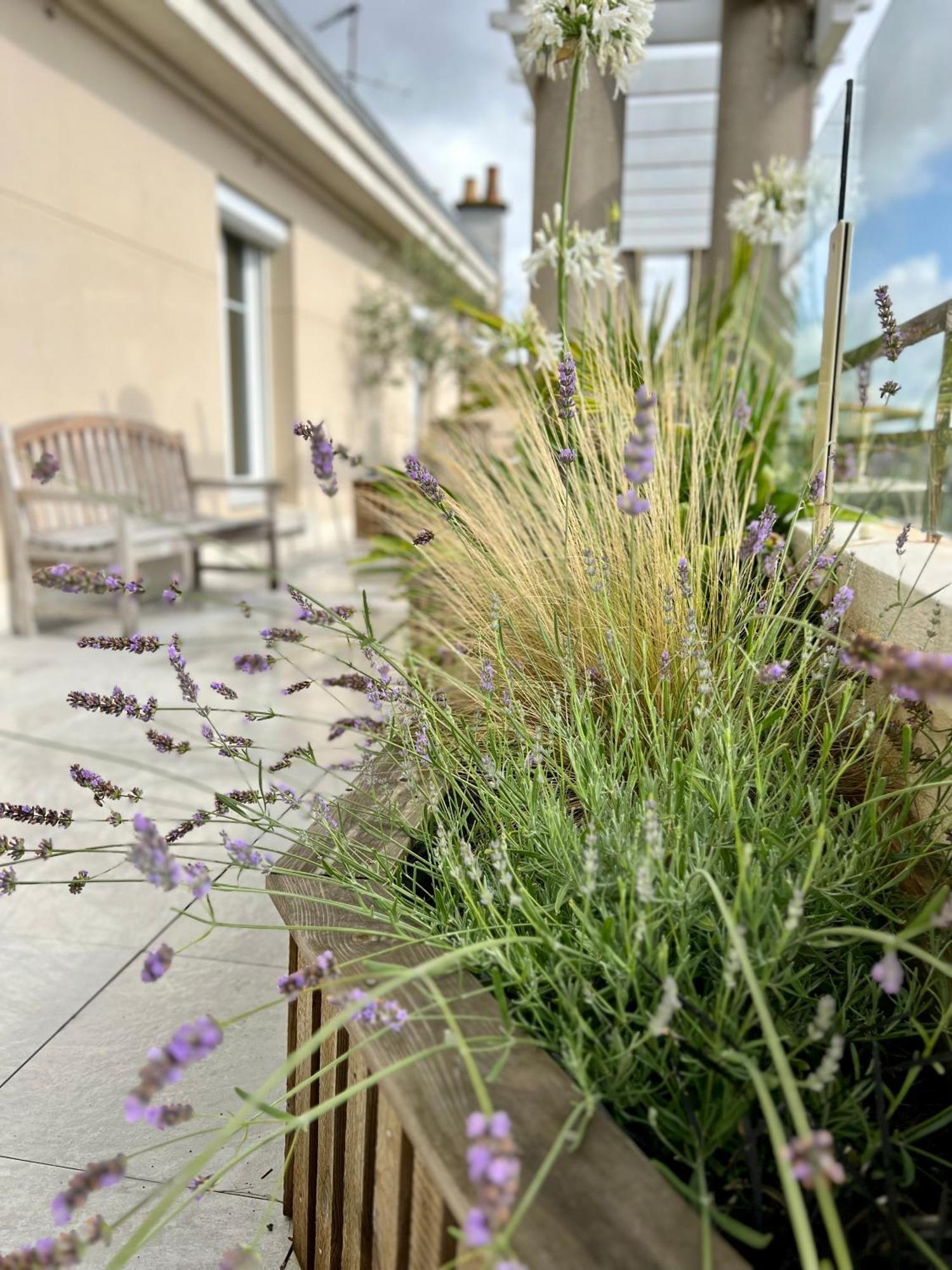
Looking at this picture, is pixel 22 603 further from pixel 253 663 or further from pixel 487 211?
pixel 487 211

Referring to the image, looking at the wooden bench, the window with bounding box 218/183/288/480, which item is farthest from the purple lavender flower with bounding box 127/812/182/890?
the window with bounding box 218/183/288/480

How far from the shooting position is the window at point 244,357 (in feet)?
23.1

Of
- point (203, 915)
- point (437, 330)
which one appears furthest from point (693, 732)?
point (437, 330)

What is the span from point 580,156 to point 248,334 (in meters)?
5.17

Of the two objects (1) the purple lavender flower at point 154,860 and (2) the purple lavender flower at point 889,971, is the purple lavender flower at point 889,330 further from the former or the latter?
(1) the purple lavender flower at point 154,860

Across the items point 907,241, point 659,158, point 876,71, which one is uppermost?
point 659,158

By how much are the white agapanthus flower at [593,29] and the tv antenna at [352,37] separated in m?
11.6

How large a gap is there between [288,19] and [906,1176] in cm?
739

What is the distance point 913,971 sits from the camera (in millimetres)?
827

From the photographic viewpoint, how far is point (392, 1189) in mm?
712

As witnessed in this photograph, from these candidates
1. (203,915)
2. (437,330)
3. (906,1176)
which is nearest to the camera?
(906,1176)

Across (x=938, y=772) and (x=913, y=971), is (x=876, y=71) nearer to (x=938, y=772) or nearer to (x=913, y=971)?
(x=938, y=772)

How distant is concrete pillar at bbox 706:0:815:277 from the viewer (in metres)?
3.80

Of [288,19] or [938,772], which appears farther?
[288,19]
